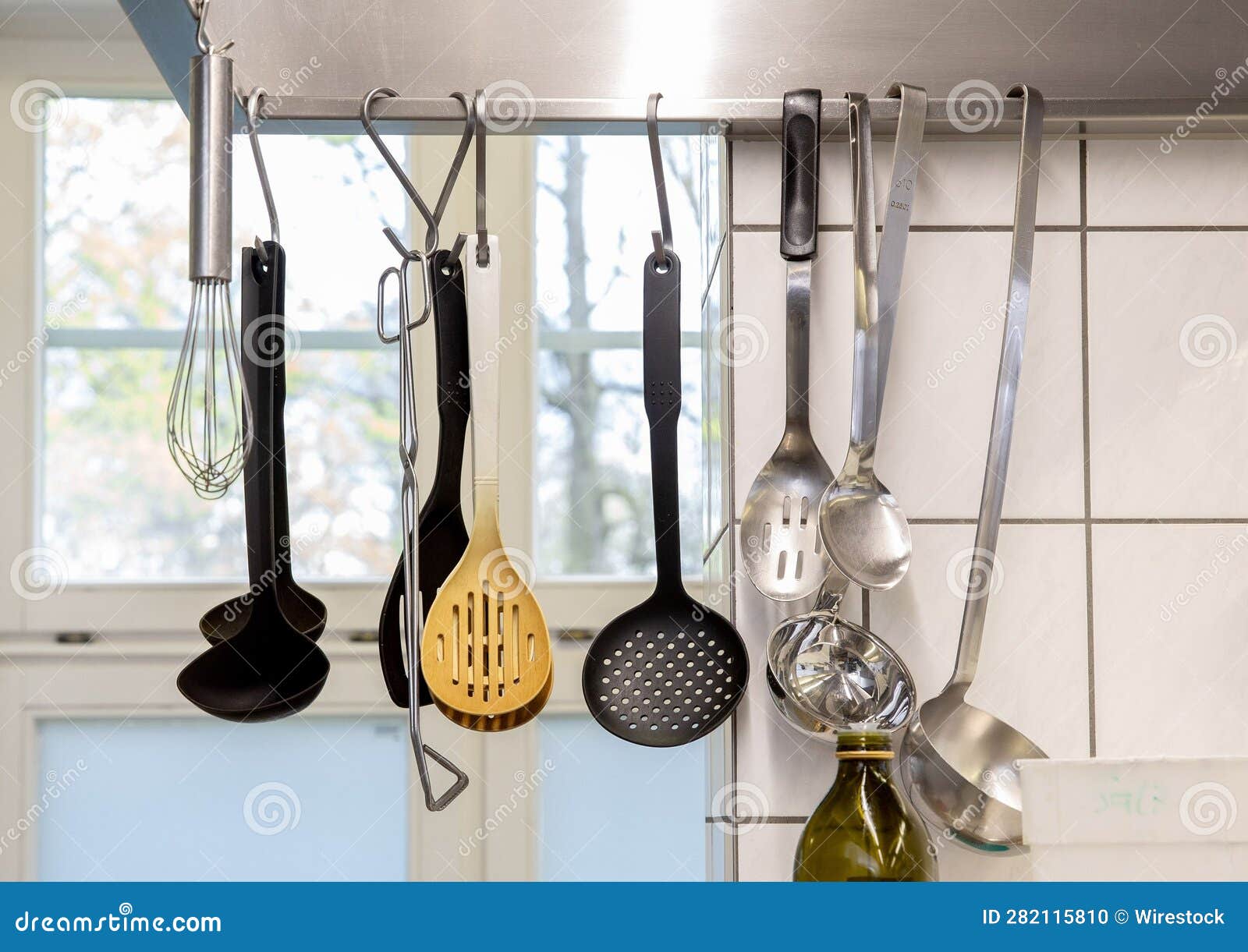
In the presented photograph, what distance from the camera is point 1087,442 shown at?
0.66m

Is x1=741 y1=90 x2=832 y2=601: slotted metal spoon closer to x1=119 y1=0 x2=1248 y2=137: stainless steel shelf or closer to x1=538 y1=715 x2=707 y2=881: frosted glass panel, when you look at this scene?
x1=119 y1=0 x2=1248 y2=137: stainless steel shelf

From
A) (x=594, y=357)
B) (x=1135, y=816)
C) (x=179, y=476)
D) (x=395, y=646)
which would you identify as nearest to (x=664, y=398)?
(x=395, y=646)

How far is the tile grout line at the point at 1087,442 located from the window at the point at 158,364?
1.10 m

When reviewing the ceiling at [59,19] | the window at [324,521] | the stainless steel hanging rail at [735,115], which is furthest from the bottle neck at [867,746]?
the ceiling at [59,19]

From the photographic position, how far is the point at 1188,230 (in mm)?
677

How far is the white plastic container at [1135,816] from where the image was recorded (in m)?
0.52

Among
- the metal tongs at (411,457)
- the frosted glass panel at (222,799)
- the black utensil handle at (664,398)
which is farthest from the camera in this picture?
the frosted glass panel at (222,799)

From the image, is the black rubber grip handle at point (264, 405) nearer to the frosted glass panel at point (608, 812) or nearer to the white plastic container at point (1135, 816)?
the white plastic container at point (1135, 816)

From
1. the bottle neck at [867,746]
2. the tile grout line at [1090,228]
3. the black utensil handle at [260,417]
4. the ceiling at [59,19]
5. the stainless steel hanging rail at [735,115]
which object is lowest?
the bottle neck at [867,746]

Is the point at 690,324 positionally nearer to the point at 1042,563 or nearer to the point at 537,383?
the point at 537,383

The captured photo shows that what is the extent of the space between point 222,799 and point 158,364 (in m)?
0.61

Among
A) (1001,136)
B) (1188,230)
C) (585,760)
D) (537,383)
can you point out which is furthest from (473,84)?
(585,760)

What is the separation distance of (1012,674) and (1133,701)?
0.07 meters

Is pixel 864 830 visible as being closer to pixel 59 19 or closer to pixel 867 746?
pixel 867 746
